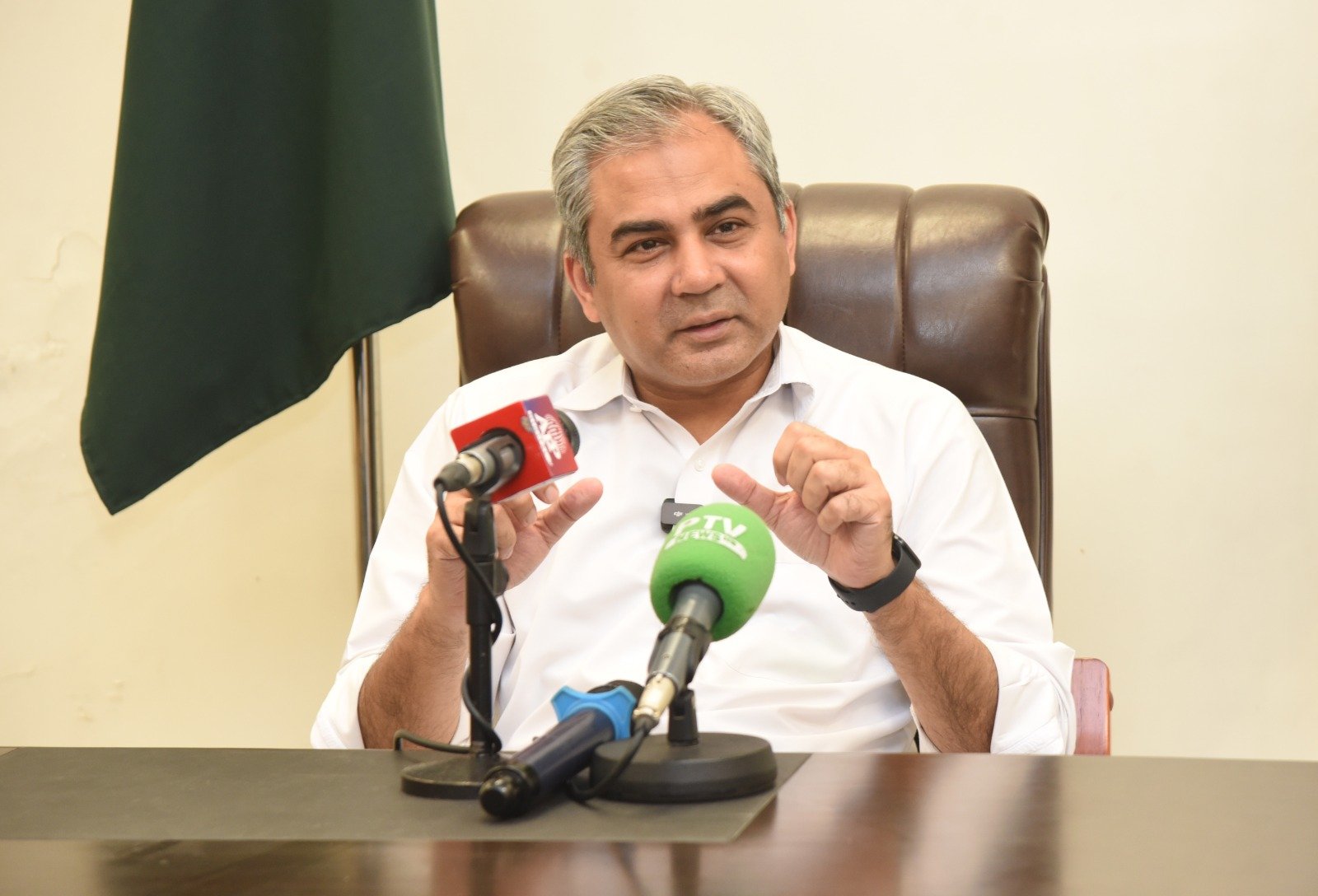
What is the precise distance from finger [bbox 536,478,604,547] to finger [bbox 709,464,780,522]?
0.40 feet

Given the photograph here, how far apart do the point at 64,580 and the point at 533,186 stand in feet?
3.99

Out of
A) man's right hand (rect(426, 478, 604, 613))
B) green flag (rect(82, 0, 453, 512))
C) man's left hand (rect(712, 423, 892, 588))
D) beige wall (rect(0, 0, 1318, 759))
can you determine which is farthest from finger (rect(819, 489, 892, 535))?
beige wall (rect(0, 0, 1318, 759))

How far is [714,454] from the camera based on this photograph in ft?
5.87

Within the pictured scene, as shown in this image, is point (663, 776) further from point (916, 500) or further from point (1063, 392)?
point (1063, 392)

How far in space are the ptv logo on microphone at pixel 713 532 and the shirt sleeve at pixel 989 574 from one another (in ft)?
2.32

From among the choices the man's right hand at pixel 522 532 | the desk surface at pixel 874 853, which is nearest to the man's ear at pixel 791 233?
the man's right hand at pixel 522 532

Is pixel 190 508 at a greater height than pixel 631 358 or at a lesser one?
lesser

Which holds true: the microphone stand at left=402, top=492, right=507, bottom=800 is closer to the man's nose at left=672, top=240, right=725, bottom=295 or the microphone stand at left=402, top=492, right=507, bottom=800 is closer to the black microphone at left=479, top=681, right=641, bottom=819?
the black microphone at left=479, top=681, right=641, bottom=819

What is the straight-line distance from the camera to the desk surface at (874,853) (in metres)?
0.75

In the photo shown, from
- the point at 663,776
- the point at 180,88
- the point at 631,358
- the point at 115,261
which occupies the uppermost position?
the point at 180,88

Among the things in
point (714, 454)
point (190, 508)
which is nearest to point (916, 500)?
point (714, 454)

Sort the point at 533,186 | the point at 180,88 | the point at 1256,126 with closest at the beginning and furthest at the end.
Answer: the point at 180,88 < the point at 1256,126 < the point at 533,186

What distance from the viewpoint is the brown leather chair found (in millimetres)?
1825

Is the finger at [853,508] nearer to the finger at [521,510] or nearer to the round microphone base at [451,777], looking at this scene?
the finger at [521,510]
